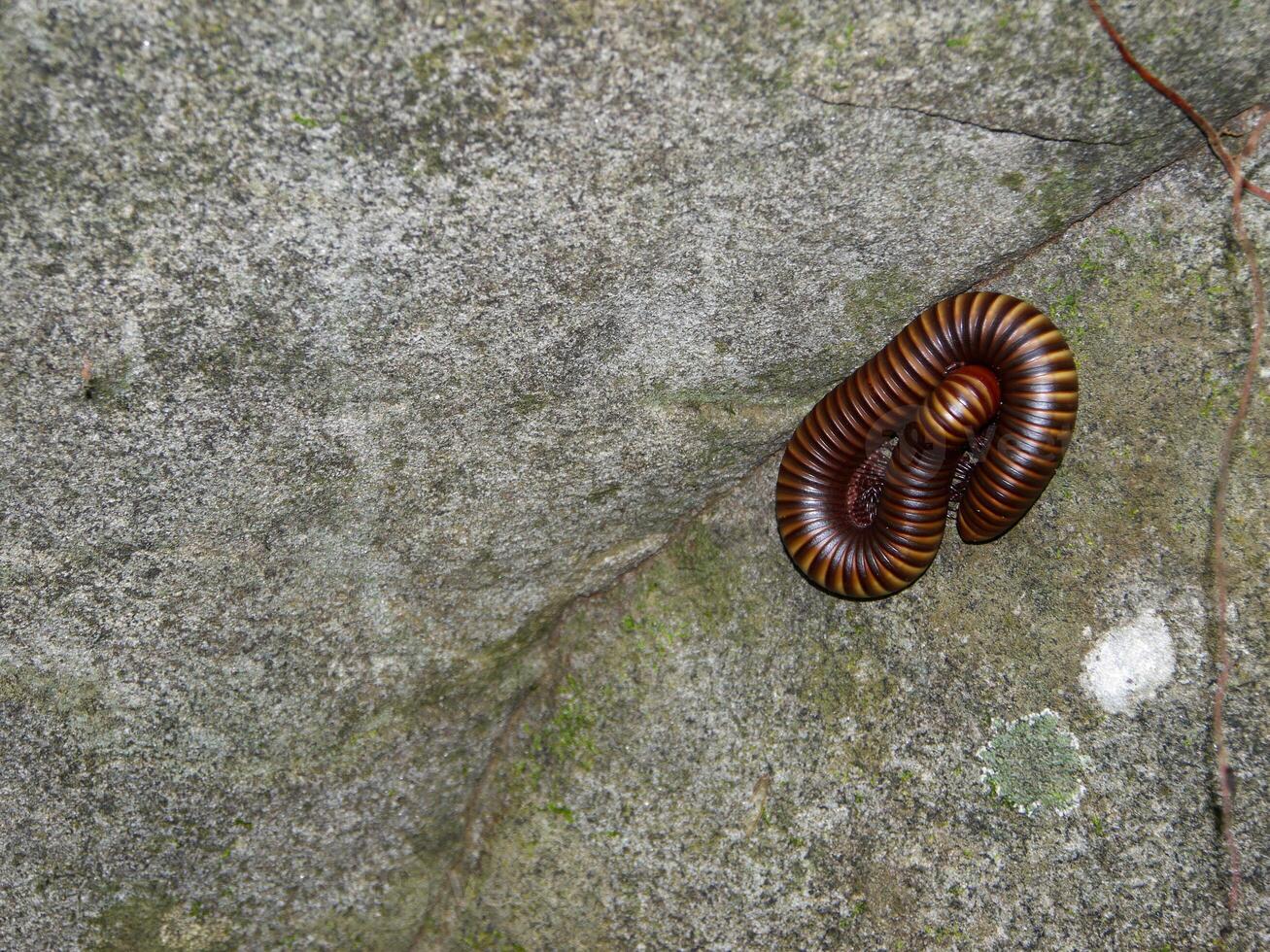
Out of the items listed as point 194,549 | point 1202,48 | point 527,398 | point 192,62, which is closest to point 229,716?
point 194,549

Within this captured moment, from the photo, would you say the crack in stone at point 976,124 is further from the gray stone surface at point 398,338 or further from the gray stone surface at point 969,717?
the gray stone surface at point 969,717

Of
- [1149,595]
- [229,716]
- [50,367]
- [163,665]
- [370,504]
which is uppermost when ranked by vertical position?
[50,367]

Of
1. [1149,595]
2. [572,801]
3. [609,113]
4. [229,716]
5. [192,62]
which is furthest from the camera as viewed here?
[572,801]

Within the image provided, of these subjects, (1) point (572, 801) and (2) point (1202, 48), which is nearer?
(2) point (1202, 48)

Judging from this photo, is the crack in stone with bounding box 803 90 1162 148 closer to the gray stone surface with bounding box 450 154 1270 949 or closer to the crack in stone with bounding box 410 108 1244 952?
the gray stone surface with bounding box 450 154 1270 949

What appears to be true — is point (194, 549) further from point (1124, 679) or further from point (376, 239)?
point (1124, 679)

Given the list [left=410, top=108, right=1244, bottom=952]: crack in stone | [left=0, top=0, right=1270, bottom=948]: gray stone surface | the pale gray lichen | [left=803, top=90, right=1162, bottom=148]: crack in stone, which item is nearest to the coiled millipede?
[left=0, top=0, right=1270, bottom=948]: gray stone surface

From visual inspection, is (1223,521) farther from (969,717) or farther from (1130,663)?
(969,717)
